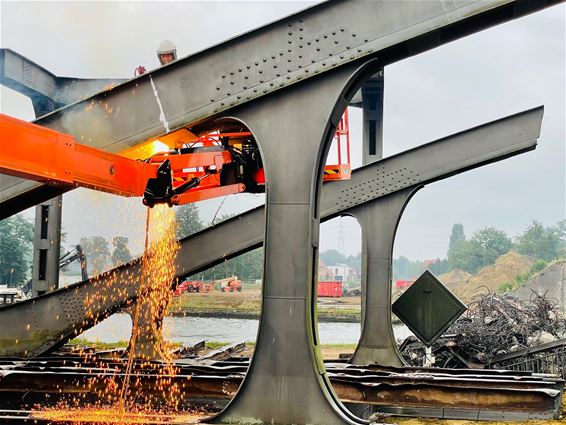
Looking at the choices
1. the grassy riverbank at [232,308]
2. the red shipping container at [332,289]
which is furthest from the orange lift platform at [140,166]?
the red shipping container at [332,289]

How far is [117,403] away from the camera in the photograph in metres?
8.38

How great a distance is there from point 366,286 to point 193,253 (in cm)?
343

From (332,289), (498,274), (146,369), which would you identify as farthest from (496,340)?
(498,274)

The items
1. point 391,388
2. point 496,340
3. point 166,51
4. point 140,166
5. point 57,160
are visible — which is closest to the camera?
point 57,160

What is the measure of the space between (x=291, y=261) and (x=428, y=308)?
605cm

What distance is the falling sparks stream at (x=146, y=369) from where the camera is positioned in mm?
7469

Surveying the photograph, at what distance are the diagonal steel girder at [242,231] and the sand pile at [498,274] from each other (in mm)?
54303

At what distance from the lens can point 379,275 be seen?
12.5m

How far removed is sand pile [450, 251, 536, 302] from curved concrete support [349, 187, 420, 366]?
54.1m

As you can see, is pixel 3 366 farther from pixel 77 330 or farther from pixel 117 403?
pixel 117 403

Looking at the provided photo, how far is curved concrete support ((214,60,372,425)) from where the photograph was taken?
5.97 meters

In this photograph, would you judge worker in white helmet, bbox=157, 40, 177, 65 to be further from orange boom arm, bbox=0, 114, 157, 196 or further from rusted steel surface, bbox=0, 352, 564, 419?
rusted steel surface, bbox=0, 352, 564, 419

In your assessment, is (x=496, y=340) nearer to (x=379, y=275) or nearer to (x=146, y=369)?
(x=379, y=275)

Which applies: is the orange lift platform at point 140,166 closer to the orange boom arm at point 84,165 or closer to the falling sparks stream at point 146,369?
the orange boom arm at point 84,165
